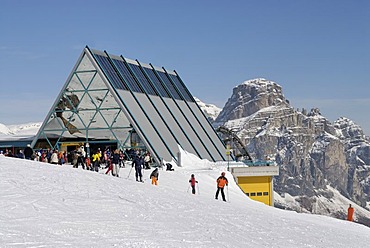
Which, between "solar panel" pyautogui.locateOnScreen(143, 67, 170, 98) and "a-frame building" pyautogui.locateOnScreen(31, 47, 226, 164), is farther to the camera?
"solar panel" pyautogui.locateOnScreen(143, 67, 170, 98)

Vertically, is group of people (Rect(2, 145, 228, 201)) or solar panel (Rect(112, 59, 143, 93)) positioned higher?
solar panel (Rect(112, 59, 143, 93))

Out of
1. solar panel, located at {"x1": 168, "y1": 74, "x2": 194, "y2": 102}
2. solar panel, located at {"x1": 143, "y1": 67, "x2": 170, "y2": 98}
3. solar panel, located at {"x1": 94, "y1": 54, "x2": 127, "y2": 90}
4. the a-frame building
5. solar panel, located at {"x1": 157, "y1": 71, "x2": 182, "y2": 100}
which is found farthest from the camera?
solar panel, located at {"x1": 168, "y1": 74, "x2": 194, "y2": 102}

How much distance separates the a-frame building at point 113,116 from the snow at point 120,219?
56.1 ft

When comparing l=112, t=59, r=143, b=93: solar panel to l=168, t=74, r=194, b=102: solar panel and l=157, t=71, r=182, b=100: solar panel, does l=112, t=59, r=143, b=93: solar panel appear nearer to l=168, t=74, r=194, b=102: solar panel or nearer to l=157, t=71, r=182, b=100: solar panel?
l=157, t=71, r=182, b=100: solar panel

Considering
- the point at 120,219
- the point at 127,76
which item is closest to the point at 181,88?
the point at 127,76

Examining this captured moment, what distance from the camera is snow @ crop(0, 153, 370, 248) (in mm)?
16375

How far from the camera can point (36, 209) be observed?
766 inches

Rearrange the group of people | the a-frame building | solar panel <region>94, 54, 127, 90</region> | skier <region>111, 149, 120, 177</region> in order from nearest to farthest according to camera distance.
A: the group of people → skier <region>111, 149, 120, 177</region> → the a-frame building → solar panel <region>94, 54, 127, 90</region>

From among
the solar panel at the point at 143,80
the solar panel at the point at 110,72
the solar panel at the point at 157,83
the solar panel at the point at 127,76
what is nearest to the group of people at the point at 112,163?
the solar panel at the point at 110,72

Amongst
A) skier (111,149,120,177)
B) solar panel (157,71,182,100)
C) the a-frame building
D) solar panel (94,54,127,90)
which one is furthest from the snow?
solar panel (157,71,182,100)

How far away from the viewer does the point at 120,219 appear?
19391 millimetres

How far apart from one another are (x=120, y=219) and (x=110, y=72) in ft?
99.6

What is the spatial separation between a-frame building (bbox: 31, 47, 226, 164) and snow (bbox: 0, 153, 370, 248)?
1710cm

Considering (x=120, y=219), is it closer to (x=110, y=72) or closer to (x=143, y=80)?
(x=110, y=72)
